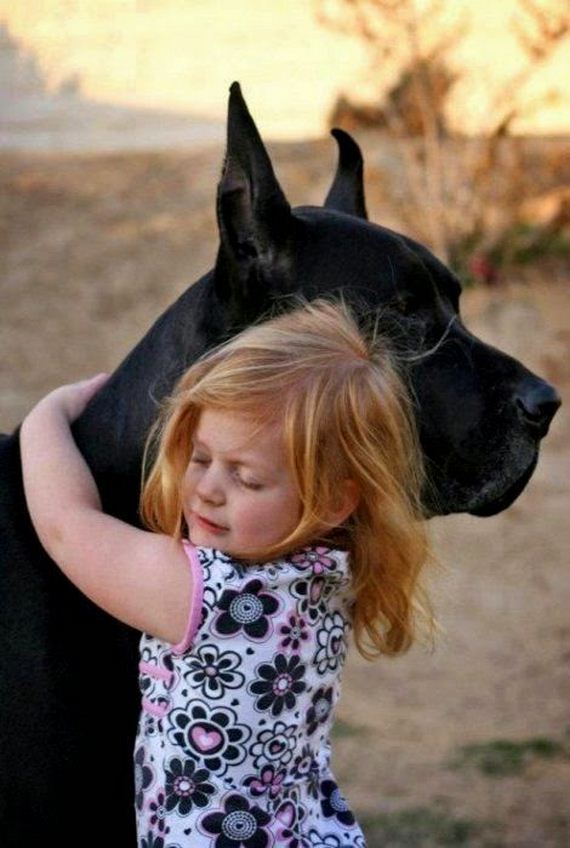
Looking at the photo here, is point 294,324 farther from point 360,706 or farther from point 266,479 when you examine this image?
point 360,706

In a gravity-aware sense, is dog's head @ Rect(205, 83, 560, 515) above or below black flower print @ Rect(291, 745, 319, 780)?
above

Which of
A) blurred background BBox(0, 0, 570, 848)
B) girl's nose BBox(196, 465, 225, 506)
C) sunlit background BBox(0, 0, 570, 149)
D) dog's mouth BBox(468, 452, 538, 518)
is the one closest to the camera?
girl's nose BBox(196, 465, 225, 506)

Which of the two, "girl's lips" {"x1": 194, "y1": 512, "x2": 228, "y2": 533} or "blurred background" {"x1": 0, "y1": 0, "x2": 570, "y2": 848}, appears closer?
"girl's lips" {"x1": 194, "y1": 512, "x2": 228, "y2": 533}

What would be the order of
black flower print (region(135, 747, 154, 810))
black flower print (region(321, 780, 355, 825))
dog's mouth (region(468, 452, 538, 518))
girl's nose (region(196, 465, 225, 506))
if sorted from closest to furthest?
girl's nose (region(196, 465, 225, 506)) → black flower print (region(135, 747, 154, 810)) → black flower print (region(321, 780, 355, 825)) → dog's mouth (region(468, 452, 538, 518))

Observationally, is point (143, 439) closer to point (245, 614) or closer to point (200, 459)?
point (200, 459)

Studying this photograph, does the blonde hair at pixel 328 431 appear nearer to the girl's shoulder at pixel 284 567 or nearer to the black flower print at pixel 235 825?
the girl's shoulder at pixel 284 567

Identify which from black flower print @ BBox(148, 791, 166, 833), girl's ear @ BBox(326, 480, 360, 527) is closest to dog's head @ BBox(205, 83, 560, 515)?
girl's ear @ BBox(326, 480, 360, 527)

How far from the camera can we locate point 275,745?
7.43 ft

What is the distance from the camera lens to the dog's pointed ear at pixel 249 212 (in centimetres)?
247

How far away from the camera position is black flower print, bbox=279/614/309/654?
7.38 feet

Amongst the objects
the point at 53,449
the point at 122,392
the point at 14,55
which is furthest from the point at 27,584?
the point at 14,55

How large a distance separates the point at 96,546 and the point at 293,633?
34 centimetres

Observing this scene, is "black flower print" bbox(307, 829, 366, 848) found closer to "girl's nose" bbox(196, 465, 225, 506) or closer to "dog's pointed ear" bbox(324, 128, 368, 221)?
"girl's nose" bbox(196, 465, 225, 506)

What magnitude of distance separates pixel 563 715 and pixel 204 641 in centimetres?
405
